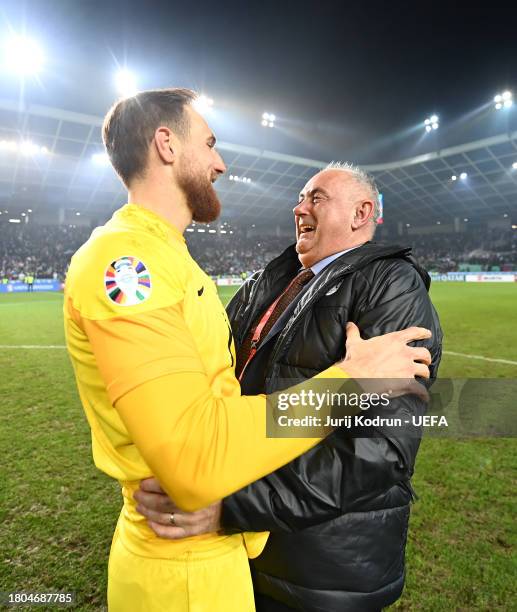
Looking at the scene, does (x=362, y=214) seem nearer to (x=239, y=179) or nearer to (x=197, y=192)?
(x=197, y=192)

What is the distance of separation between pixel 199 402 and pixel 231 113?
Result: 3582 centimetres

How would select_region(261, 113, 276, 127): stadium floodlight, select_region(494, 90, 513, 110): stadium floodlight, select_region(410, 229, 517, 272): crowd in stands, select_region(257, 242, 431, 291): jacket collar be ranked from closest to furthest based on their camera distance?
select_region(257, 242, 431, 291): jacket collar → select_region(494, 90, 513, 110): stadium floodlight → select_region(261, 113, 276, 127): stadium floodlight → select_region(410, 229, 517, 272): crowd in stands

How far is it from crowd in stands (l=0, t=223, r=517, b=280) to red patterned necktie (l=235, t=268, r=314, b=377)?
121 ft

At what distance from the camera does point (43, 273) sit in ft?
119

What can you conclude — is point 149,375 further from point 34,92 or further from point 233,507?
point 34,92

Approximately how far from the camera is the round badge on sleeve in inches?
40.6

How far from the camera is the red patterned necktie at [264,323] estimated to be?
6.02 feet

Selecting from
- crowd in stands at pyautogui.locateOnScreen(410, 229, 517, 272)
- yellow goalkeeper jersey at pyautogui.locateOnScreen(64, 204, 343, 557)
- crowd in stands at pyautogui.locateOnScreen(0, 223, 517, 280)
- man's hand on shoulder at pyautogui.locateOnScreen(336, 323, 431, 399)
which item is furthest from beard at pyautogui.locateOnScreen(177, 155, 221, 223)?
crowd in stands at pyautogui.locateOnScreen(410, 229, 517, 272)

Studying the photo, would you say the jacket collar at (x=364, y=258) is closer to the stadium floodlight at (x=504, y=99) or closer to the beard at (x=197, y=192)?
the beard at (x=197, y=192)

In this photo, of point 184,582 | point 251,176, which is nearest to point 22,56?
point 251,176

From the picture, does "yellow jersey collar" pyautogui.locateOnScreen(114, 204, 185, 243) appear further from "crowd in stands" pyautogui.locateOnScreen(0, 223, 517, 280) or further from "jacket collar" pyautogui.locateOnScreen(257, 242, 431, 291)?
"crowd in stands" pyautogui.locateOnScreen(0, 223, 517, 280)

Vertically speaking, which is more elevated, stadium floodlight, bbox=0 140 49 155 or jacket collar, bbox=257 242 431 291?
stadium floodlight, bbox=0 140 49 155

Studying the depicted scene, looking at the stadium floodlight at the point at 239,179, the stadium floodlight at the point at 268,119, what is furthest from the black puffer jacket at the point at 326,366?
the stadium floodlight at the point at 239,179

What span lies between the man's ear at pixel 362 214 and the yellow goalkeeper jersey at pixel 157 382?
125cm
